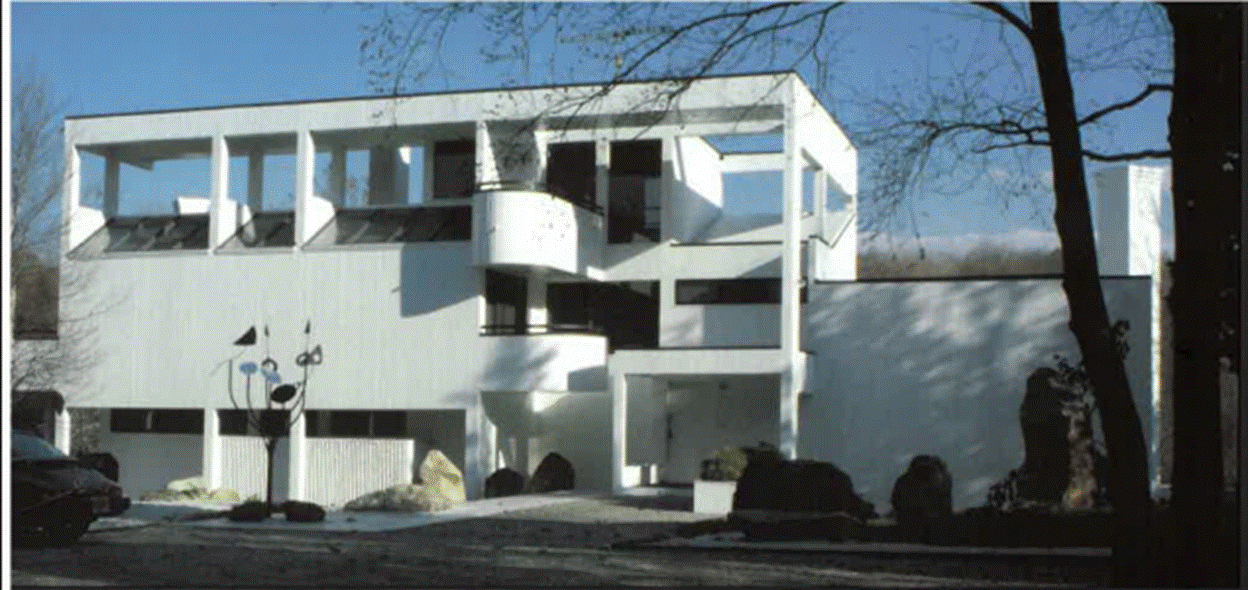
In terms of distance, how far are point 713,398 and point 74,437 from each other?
15860 millimetres

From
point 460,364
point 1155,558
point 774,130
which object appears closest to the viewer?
point 1155,558

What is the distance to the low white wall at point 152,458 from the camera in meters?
37.5

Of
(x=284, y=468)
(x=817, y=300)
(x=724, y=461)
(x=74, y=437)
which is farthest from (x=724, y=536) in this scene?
(x=74, y=437)

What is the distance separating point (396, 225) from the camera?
117 ft

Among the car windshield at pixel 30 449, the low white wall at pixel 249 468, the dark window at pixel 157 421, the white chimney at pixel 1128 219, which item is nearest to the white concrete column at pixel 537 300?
the low white wall at pixel 249 468

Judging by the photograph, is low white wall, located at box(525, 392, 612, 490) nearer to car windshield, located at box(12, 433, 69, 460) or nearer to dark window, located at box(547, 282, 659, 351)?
dark window, located at box(547, 282, 659, 351)

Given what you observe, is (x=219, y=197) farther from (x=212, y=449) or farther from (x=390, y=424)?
(x=390, y=424)

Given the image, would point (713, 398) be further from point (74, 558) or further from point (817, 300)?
point (74, 558)

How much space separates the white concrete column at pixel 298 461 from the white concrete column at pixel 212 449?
1.68 m

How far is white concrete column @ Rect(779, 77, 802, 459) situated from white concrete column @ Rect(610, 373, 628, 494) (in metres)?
3.22

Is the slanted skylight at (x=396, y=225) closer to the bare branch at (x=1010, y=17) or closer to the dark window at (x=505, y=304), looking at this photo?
the dark window at (x=505, y=304)

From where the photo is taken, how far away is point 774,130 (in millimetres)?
32062

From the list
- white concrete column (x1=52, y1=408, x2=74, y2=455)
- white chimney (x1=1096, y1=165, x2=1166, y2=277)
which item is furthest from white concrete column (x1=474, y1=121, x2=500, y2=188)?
white chimney (x1=1096, y1=165, x2=1166, y2=277)

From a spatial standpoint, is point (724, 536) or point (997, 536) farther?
point (724, 536)
